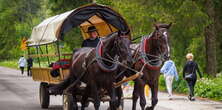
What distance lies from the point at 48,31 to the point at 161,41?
3640mm

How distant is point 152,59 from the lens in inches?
524

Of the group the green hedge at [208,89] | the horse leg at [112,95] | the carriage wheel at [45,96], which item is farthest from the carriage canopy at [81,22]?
the green hedge at [208,89]

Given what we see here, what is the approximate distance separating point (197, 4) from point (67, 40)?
71.2 feet

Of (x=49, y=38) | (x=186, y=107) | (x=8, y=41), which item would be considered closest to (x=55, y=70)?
(x=49, y=38)

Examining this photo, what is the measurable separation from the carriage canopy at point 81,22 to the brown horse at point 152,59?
107 centimetres

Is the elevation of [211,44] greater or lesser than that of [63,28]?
lesser

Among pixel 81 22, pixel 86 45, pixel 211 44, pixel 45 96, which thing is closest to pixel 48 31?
pixel 81 22

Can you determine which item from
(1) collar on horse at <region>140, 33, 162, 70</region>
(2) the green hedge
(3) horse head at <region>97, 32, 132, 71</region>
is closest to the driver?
(1) collar on horse at <region>140, 33, 162, 70</region>

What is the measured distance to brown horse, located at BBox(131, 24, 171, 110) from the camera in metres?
13.1

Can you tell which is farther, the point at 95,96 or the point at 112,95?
the point at 95,96

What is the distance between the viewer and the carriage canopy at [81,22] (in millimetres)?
14359

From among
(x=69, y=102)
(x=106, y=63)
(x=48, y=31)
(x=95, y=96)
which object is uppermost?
(x=48, y=31)

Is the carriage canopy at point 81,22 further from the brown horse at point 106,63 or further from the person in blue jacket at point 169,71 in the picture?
the person in blue jacket at point 169,71

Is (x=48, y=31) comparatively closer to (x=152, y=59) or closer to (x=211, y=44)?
(x=152, y=59)
